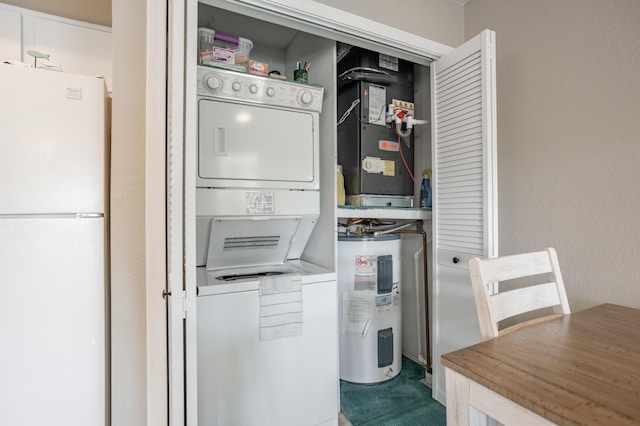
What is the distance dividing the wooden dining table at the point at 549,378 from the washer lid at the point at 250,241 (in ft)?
3.86

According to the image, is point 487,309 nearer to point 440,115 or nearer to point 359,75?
point 440,115

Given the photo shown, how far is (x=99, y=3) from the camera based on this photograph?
1644 millimetres

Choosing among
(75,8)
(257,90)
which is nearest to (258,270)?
(257,90)

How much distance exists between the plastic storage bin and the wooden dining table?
1638 mm

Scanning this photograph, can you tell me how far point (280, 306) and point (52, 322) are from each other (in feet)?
3.32

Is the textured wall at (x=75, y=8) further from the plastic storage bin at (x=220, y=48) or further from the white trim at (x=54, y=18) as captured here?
the plastic storage bin at (x=220, y=48)

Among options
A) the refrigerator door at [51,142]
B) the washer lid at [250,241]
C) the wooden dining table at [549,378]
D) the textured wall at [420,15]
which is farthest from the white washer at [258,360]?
the textured wall at [420,15]

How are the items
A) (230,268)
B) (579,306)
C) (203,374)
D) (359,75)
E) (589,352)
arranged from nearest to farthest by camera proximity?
(589,352), (203,374), (579,306), (230,268), (359,75)

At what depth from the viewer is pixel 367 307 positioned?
6.68ft

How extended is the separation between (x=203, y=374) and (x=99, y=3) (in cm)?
204

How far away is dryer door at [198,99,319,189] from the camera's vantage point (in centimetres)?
150

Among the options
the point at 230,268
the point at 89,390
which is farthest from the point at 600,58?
the point at 89,390

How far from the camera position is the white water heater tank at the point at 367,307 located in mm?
2037

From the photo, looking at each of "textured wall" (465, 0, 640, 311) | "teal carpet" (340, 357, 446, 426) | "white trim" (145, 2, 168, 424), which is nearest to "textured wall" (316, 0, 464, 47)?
"textured wall" (465, 0, 640, 311)
